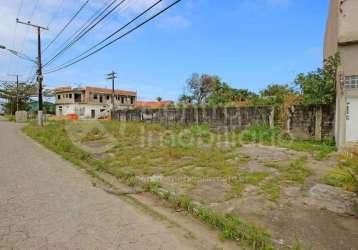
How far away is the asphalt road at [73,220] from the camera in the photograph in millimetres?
3578

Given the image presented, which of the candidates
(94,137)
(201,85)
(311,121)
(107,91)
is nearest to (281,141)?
(311,121)

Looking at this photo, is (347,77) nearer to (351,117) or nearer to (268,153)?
(351,117)

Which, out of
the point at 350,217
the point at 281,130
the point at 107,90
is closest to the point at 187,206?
the point at 350,217

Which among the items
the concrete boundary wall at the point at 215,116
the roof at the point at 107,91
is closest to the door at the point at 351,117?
the concrete boundary wall at the point at 215,116

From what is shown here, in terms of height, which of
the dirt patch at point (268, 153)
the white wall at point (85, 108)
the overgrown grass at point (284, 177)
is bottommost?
the overgrown grass at point (284, 177)

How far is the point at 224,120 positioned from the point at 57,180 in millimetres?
10341

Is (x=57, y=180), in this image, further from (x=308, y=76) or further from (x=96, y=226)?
(x=308, y=76)

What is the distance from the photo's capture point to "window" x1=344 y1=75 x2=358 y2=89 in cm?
1071

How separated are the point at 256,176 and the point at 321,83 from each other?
7.32 metres

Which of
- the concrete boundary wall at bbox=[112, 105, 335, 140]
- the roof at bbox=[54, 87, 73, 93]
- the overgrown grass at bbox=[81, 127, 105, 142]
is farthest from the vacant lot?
the roof at bbox=[54, 87, 73, 93]

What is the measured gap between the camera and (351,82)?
10.8 m

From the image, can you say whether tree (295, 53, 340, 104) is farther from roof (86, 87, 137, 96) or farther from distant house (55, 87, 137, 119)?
roof (86, 87, 137, 96)

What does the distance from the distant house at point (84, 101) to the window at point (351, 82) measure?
1568 inches

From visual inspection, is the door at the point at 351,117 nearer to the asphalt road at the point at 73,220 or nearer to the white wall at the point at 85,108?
the asphalt road at the point at 73,220
